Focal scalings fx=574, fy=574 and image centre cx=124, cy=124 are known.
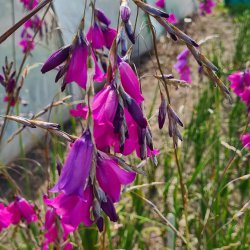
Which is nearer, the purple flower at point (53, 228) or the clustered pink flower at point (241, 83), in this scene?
the purple flower at point (53, 228)

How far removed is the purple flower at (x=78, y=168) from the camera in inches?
29.3

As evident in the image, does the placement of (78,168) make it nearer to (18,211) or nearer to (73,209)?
(73,209)

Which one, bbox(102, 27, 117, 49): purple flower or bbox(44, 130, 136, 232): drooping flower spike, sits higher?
bbox(102, 27, 117, 49): purple flower

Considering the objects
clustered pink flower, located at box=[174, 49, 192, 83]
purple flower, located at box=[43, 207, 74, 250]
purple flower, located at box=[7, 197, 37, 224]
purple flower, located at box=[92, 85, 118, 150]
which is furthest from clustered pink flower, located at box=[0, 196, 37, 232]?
clustered pink flower, located at box=[174, 49, 192, 83]

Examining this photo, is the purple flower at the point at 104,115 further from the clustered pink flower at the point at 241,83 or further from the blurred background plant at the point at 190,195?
the clustered pink flower at the point at 241,83

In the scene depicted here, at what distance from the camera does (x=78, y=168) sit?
29.4 inches

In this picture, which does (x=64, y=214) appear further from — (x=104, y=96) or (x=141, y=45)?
(x=141, y=45)

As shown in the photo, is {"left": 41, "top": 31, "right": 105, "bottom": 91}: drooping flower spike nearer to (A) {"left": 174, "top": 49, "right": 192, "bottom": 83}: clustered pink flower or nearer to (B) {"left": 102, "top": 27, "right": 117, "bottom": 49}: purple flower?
(B) {"left": 102, "top": 27, "right": 117, "bottom": 49}: purple flower

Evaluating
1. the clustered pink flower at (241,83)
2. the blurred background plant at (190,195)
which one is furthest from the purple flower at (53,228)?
the clustered pink flower at (241,83)

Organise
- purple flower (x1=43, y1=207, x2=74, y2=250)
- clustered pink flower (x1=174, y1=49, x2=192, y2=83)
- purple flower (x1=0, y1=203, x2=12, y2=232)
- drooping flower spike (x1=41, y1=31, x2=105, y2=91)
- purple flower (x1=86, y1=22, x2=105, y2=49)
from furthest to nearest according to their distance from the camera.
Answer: clustered pink flower (x1=174, y1=49, x2=192, y2=83)
purple flower (x1=0, y1=203, x2=12, y2=232)
purple flower (x1=43, y1=207, x2=74, y2=250)
purple flower (x1=86, y1=22, x2=105, y2=49)
drooping flower spike (x1=41, y1=31, x2=105, y2=91)

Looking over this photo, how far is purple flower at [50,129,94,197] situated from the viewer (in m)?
0.74

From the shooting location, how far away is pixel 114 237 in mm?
2615

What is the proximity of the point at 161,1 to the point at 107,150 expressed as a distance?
2.52 m

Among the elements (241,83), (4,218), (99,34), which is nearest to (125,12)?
(99,34)
